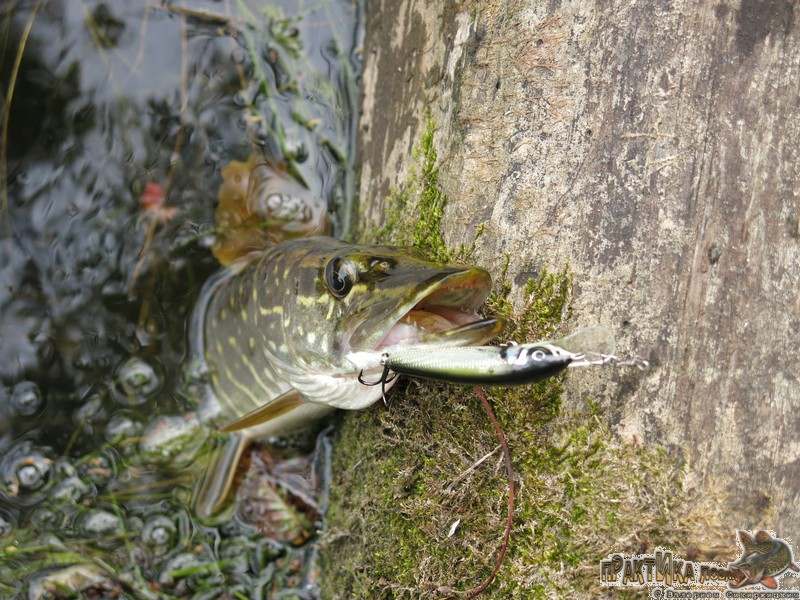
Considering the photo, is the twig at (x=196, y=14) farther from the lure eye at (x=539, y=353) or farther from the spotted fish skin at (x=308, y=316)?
the lure eye at (x=539, y=353)

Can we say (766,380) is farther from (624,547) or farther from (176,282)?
(176,282)

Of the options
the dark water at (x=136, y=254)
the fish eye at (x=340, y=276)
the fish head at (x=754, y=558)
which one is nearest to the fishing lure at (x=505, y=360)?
the fish eye at (x=340, y=276)

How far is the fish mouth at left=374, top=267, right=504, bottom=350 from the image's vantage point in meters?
1.84

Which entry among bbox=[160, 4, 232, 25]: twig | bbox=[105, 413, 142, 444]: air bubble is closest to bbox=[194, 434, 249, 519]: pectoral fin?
bbox=[105, 413, 142, 444]: air bubble

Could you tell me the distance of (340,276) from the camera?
2164 mm

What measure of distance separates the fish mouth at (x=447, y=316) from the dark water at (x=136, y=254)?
141 centimetres

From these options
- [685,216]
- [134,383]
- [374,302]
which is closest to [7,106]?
[134,383]

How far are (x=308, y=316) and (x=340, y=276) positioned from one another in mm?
238

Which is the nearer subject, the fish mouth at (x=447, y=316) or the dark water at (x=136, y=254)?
the fish mouth at (x=447, y=316)

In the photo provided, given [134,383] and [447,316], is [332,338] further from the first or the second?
[134,383]

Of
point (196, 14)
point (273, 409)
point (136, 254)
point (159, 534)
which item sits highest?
point (196, 14)

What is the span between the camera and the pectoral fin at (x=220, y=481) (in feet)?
10.1

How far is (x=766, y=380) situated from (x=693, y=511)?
375mm

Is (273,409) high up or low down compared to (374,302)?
down
